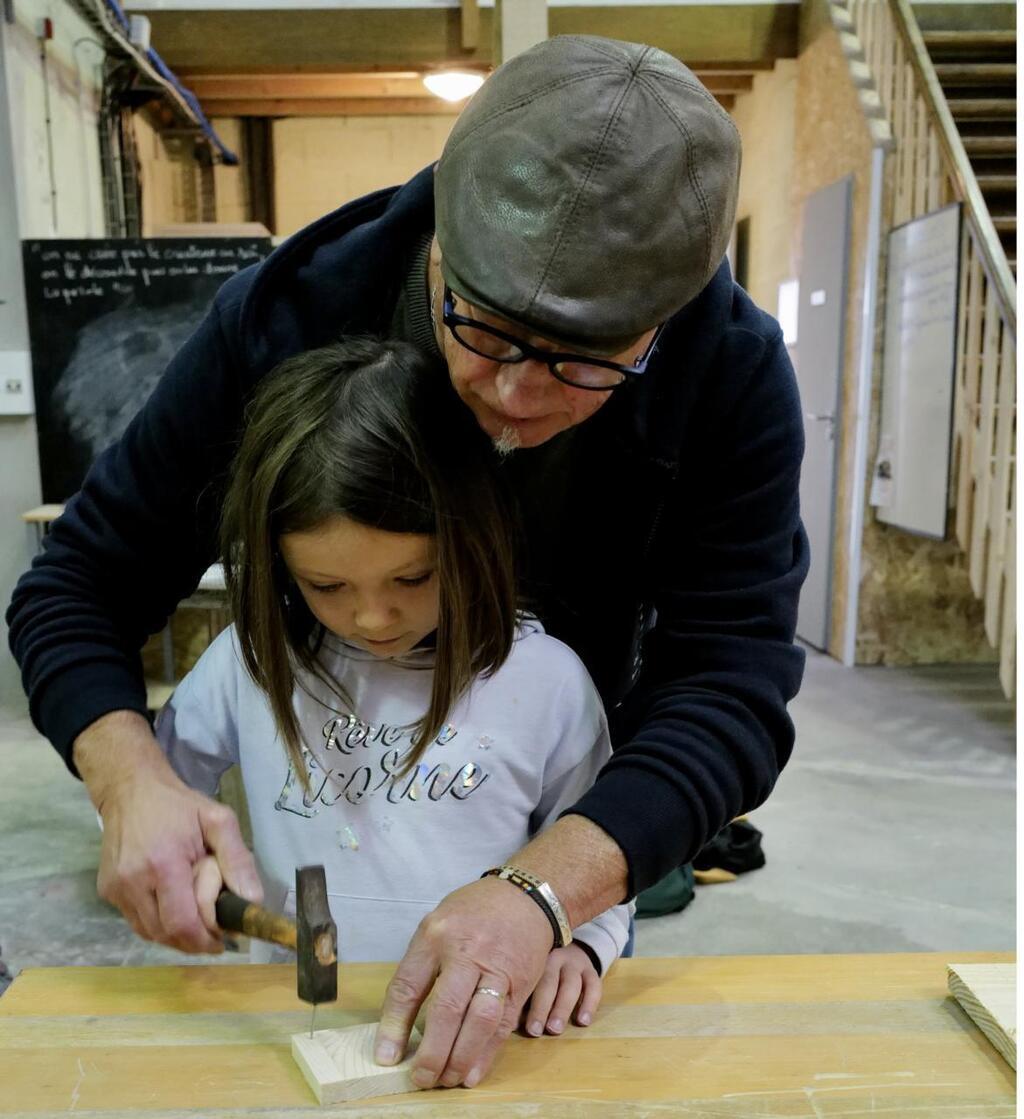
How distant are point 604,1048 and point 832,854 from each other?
2.64 metres

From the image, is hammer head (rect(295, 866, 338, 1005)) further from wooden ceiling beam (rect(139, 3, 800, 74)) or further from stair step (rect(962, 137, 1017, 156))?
wooden ceiling beam (rect(139, 3, 800, 74))

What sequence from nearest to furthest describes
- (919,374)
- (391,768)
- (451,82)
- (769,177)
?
(391,768) < (919,374) < (451,82) < (769,177)

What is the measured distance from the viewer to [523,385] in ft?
3.24

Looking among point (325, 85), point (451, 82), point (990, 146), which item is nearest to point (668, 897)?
point (990, 146)

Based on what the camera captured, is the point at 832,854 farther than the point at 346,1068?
Yes

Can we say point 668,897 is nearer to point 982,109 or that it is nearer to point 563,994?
point 563,994

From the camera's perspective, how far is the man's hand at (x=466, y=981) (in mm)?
937

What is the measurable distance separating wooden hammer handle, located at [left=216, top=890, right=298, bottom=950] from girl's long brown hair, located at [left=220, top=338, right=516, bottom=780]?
1.00ft

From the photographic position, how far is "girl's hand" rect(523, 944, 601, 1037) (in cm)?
103

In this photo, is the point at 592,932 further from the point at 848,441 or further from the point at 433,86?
the point at 433,86

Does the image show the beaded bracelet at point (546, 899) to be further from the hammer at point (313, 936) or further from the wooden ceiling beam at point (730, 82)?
the wooden ceiling beam at point (730, 82)

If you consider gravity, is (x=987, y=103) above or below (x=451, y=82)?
below

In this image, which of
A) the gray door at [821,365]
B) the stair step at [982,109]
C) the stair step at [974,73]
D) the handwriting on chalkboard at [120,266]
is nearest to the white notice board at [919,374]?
the gray door at [821,365]

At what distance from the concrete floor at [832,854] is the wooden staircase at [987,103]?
7.95 ft
